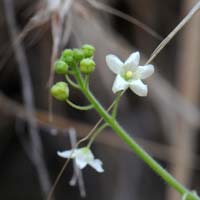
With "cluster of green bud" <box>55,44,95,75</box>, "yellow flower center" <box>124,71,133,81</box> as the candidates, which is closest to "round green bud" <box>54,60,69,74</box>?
"cluster of green bud" <box>55,44,95,75</box>

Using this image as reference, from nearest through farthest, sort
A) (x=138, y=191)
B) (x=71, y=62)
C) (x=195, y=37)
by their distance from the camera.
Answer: (x=71, y=62)
(x=195, y=37)
(x=138, y=191)

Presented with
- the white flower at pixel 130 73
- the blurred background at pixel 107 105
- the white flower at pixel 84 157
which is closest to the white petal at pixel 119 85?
the white flower at pixel 130 73

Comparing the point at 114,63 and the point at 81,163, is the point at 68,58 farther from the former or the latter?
the point at 81,163

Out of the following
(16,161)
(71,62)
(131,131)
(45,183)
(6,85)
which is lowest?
(71,62)

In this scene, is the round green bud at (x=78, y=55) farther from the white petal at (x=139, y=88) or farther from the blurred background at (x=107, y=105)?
the blurred background at (x=107, y=105)

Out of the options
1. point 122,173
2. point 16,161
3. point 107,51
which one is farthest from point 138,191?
point 107,51

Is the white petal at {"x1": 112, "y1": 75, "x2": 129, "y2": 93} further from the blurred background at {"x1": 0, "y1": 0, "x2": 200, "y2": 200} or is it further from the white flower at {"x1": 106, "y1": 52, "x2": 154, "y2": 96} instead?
the blurred background at {"x1": 0, "y1": 0, "x2": 200, "y2": 200}

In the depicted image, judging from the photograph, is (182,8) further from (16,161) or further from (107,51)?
(16,161)
